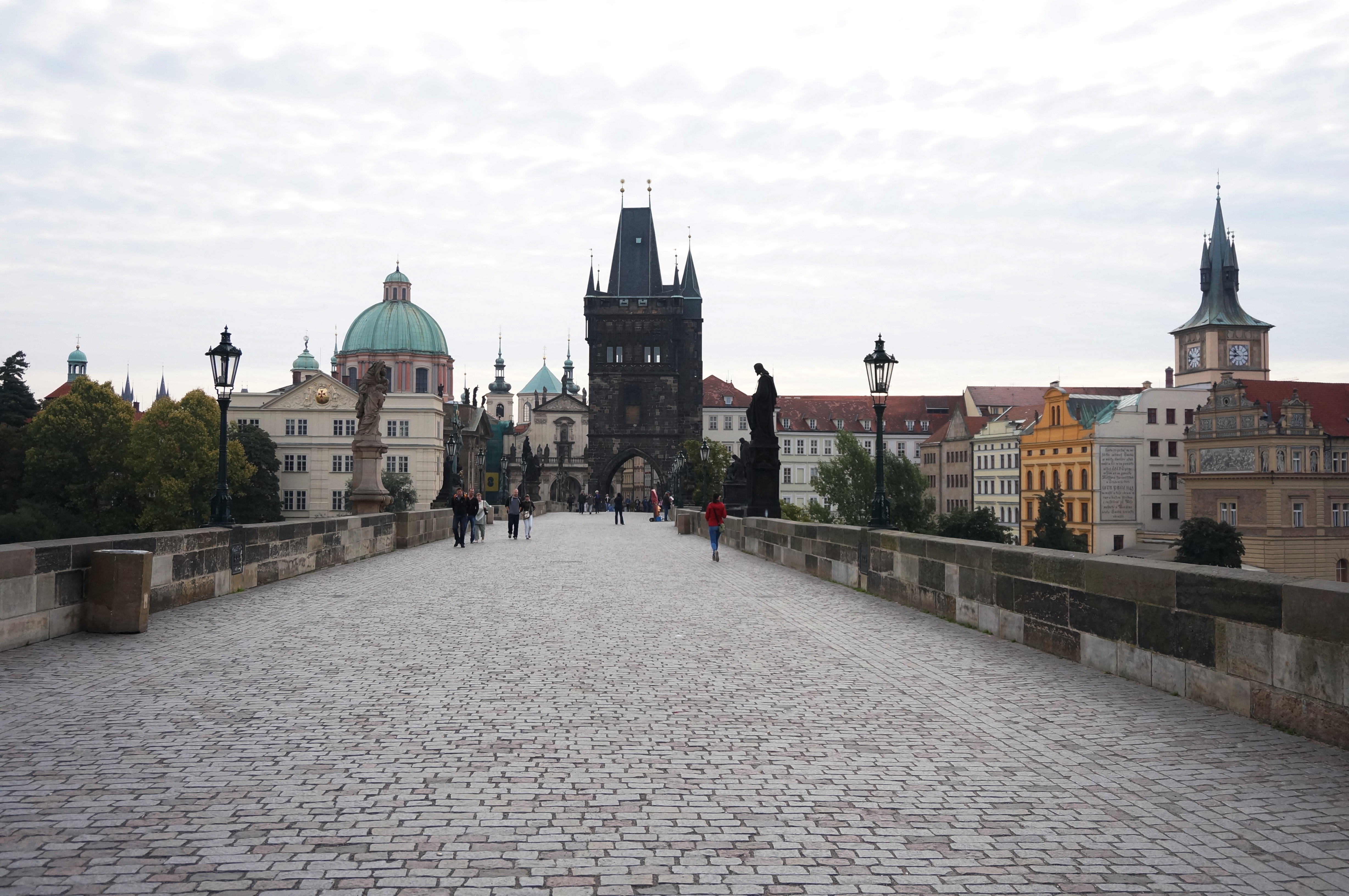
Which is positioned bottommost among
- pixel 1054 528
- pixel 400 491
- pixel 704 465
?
pixel 1054 528

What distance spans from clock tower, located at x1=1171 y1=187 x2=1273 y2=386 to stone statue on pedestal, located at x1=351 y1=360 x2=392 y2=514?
368 ft

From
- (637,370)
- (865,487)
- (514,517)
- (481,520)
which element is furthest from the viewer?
(637,370)

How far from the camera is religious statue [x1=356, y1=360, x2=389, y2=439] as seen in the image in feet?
89.4

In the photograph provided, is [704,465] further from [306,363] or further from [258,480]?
[306,363]

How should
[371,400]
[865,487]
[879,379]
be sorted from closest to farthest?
1. [879,379]
2. [371,400]
3. [865,487]

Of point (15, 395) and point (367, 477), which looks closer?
point (367, 477)

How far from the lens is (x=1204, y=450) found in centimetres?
8238

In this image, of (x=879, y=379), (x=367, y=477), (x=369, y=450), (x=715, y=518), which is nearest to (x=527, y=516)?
(x=367, y=477)

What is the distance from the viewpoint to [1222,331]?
12381cm

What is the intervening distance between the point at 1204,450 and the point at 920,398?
164 ft

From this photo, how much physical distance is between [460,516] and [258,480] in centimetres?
6416

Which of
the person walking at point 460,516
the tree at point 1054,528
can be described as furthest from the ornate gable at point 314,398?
the person walking at point 460,516

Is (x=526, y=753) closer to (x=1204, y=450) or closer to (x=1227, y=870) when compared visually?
(x=1227, y=870)

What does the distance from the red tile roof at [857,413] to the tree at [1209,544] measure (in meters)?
58.6
